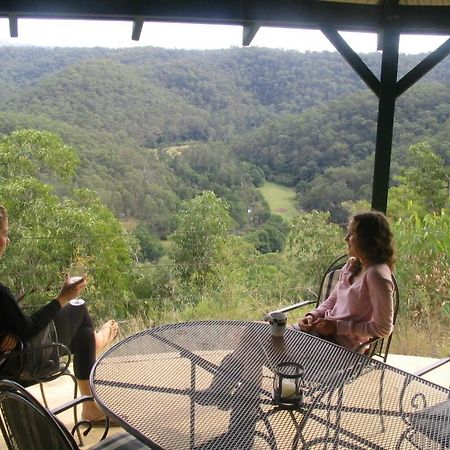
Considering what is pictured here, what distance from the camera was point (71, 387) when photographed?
119 inches

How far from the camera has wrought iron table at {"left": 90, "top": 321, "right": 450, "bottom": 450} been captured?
58.9 inches

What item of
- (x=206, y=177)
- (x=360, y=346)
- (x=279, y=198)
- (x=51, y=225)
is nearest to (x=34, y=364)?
(x=360, y=346)

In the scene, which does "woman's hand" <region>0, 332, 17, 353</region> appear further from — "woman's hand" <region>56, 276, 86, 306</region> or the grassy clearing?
the grassy clearing

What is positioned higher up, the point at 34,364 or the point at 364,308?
the point at 364,308

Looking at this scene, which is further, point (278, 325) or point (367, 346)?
point (367, 346)

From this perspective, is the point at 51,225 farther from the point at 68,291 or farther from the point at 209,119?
the point at 68,291

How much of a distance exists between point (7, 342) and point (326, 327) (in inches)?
48.5

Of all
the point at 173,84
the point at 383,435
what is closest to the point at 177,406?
the point at 383,435

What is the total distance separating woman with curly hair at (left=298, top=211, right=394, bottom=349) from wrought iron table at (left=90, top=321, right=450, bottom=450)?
0.28 meters

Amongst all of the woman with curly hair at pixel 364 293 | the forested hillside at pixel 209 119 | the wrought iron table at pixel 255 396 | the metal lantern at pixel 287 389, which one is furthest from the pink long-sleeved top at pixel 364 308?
the forested hillside at pixel 209 119

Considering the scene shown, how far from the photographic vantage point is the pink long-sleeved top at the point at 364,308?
227 centimetres

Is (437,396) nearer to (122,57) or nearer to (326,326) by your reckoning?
(326,326)

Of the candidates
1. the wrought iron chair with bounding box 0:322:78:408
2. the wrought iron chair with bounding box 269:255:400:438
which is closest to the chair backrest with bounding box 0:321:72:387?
the wrought iron chair with bounding box 0:322:78:408

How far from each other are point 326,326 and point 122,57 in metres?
14.2
